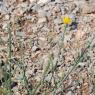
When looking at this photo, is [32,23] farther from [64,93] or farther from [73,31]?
[64,93]

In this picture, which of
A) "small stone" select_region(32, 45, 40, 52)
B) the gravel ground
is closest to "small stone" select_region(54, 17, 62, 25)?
the gravel ground

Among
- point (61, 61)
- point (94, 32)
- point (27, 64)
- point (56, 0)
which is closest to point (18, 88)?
point (27, 64)

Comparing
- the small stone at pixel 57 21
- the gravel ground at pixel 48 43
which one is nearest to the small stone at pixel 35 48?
the gravel ground at pixel 48 43

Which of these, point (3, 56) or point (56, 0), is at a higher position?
point (56, 0)

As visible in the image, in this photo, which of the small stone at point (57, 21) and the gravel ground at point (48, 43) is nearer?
the gravel ground at point (48, 43)

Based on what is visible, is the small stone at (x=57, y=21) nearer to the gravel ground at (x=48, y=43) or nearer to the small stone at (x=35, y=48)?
the gravel ground at (x=48, y=43)

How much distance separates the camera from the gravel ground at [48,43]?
2.66 metres

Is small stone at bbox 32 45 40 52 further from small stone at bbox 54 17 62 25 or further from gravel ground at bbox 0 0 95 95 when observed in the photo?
small stone at bbox 54 17 62 25

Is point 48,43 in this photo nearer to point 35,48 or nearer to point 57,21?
point 35,48

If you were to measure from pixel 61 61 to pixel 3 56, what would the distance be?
47 centimetres

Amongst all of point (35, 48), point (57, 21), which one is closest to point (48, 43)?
point (35, 48)

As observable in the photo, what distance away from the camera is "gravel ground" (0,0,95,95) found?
2660mm

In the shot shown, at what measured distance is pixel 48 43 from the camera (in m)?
3.01

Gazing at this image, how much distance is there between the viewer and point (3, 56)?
284cm
